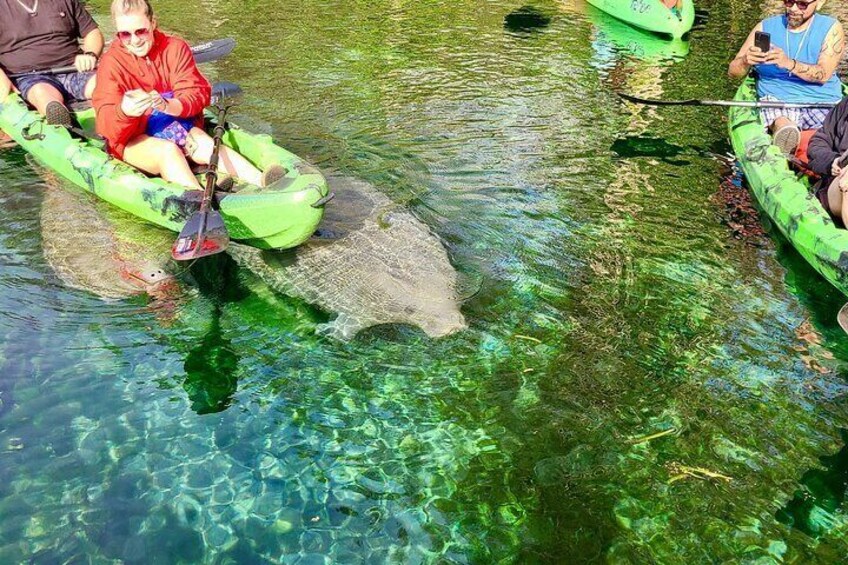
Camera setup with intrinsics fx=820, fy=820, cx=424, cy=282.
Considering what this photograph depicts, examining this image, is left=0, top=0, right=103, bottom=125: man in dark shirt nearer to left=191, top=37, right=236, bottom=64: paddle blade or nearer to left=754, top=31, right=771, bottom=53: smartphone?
left=191, top=37, right=236, bottom=64: paddle blade

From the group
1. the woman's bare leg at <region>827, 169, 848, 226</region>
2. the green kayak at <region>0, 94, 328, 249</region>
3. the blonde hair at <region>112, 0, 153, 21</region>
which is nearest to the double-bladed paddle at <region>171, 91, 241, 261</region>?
the green kayak at <region>0, 94, 328, 249</region>

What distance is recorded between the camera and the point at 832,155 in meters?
5.72

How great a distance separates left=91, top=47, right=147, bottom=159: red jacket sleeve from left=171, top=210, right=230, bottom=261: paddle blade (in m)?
1.04

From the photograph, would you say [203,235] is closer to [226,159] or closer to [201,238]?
[201,238]

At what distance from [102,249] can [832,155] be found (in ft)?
17.0

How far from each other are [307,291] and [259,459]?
160cm

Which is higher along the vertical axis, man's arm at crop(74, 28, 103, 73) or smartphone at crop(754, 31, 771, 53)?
man's arm at crop(74, 28, 103, 73)

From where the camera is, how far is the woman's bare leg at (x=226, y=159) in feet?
19.4

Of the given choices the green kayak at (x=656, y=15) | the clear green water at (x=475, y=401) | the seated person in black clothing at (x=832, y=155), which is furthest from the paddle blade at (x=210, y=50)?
the green kayak at (x=656, y=15)

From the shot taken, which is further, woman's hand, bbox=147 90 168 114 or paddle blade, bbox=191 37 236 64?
paddle blade, bbox=191 37 236 64

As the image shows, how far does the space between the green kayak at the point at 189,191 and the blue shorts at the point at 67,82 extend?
0.33 meters

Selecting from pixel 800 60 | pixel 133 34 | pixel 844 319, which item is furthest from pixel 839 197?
pixel 133 34

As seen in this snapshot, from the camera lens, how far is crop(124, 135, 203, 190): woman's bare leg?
572 cm

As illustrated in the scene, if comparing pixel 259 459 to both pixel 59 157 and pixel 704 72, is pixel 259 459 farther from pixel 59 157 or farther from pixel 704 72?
pixel 704 72
